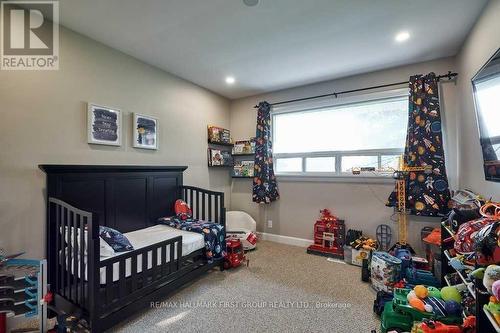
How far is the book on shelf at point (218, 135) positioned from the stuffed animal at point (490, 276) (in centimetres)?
328

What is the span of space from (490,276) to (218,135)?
3.36 meters

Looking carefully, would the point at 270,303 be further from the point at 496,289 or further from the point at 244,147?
the point at 244,147

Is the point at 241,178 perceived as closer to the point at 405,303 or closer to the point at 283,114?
the point at 283,114

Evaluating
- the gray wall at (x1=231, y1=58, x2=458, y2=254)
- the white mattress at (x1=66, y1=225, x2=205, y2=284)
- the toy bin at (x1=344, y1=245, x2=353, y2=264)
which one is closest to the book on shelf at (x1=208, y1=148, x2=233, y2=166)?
the gray wall at (x1=231, y1=58, x2=458, y2=254)

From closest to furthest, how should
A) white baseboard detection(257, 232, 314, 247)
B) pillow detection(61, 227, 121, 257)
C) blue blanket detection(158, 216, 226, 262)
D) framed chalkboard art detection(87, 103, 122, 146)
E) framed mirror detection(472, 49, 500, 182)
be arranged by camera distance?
framed mirror detection(472, 49, 500, 182) → pillow detection(61, 227, 121, 257) → framed chalkboard art detection(87, 103, 122, 146) → blue blanket detection(158, 216, 226, 262) → white baseboard detection(257, 232, 314, 247)

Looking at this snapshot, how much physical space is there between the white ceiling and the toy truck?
224cm

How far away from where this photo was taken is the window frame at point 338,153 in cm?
291

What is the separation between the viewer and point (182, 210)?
2928 mm

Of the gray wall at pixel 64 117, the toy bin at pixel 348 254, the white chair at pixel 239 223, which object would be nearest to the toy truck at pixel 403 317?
the toy bin at pixel 348 254

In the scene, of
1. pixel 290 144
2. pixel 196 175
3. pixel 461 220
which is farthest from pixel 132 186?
pixel 461 220

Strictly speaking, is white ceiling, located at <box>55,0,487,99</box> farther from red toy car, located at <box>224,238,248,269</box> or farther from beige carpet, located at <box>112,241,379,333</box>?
beige carpet, located at <box>112,241,379,333</box>

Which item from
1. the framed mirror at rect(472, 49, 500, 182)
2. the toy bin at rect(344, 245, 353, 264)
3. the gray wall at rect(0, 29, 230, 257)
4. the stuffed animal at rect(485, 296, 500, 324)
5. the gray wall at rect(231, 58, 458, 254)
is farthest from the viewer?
the toy bin at rect(344, 245, 353, 264)

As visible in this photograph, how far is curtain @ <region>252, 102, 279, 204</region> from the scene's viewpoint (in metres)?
3.60

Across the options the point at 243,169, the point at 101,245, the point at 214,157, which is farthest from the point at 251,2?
the point at 243,169
